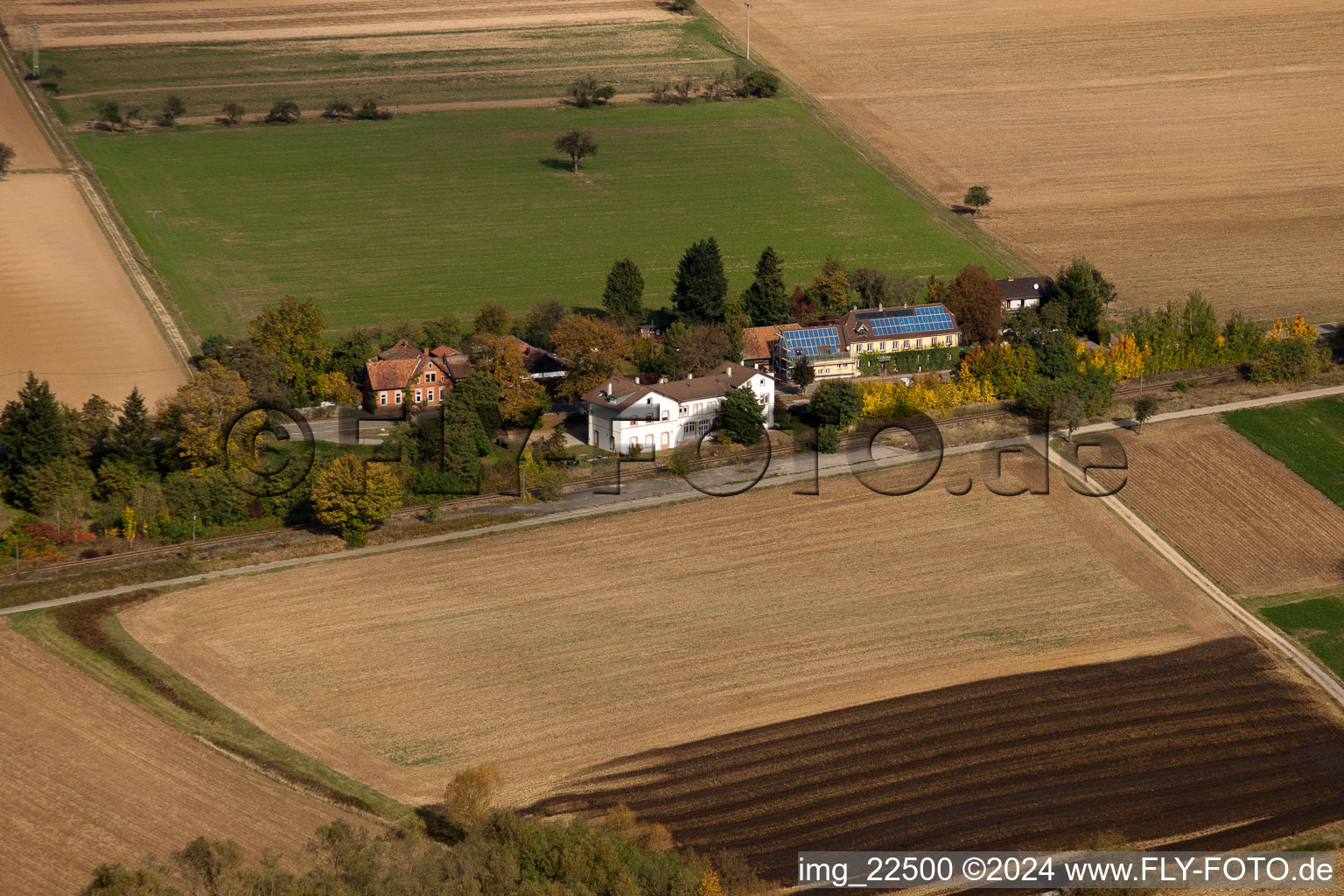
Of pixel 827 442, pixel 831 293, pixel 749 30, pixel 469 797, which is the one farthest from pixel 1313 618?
pixel 749 30

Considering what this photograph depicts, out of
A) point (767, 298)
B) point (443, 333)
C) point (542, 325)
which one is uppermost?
point (767, 298)

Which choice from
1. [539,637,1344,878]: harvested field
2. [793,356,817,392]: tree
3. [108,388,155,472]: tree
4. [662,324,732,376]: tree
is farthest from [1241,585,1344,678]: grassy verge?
[108,388,155,472]: tree

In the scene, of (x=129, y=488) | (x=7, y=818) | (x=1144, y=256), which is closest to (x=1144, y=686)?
(x=7, y=818)

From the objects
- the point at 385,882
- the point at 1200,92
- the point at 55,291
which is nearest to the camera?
the point at 385,882

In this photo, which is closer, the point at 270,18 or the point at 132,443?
the point at 132,443

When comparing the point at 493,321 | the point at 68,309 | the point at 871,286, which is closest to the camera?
the point at 493,321

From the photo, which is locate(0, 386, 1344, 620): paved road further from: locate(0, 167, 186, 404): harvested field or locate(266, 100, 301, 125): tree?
locate(266, 100, 301, 125): tree

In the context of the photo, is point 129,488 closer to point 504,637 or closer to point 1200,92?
point 504,637

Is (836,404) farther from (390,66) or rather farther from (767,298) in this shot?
(390,66)
